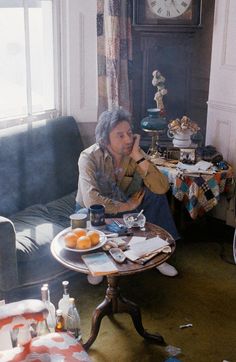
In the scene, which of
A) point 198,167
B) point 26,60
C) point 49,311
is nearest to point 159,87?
point 198,167

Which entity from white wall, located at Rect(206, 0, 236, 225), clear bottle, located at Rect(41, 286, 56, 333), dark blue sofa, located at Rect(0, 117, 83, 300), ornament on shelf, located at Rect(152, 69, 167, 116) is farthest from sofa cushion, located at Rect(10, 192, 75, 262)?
white wall, located at Rect(206, 0, 236, 225)

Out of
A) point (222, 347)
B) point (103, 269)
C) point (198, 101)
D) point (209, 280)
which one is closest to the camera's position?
point (103, 269)

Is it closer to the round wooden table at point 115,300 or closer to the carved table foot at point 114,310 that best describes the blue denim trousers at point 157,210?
the round wooden table at point 115,300

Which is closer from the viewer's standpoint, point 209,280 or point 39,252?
point 39,252

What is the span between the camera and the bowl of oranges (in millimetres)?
2105

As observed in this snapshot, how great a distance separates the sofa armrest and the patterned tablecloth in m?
1.06

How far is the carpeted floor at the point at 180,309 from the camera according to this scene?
7.36 feet

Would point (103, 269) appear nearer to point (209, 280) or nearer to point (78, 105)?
point (209, 280)

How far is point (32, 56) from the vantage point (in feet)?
10.7

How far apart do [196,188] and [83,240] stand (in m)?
1.05

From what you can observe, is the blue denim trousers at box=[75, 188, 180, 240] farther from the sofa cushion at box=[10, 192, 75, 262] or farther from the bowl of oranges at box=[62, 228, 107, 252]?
the bowl of oranges at box=[62, 228, 107, 252]

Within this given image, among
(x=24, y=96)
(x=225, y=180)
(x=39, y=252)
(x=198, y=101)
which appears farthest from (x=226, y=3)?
(x=39, y=252)

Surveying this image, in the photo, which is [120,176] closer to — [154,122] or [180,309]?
[154,122]

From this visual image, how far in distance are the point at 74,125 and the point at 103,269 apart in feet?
5.04
